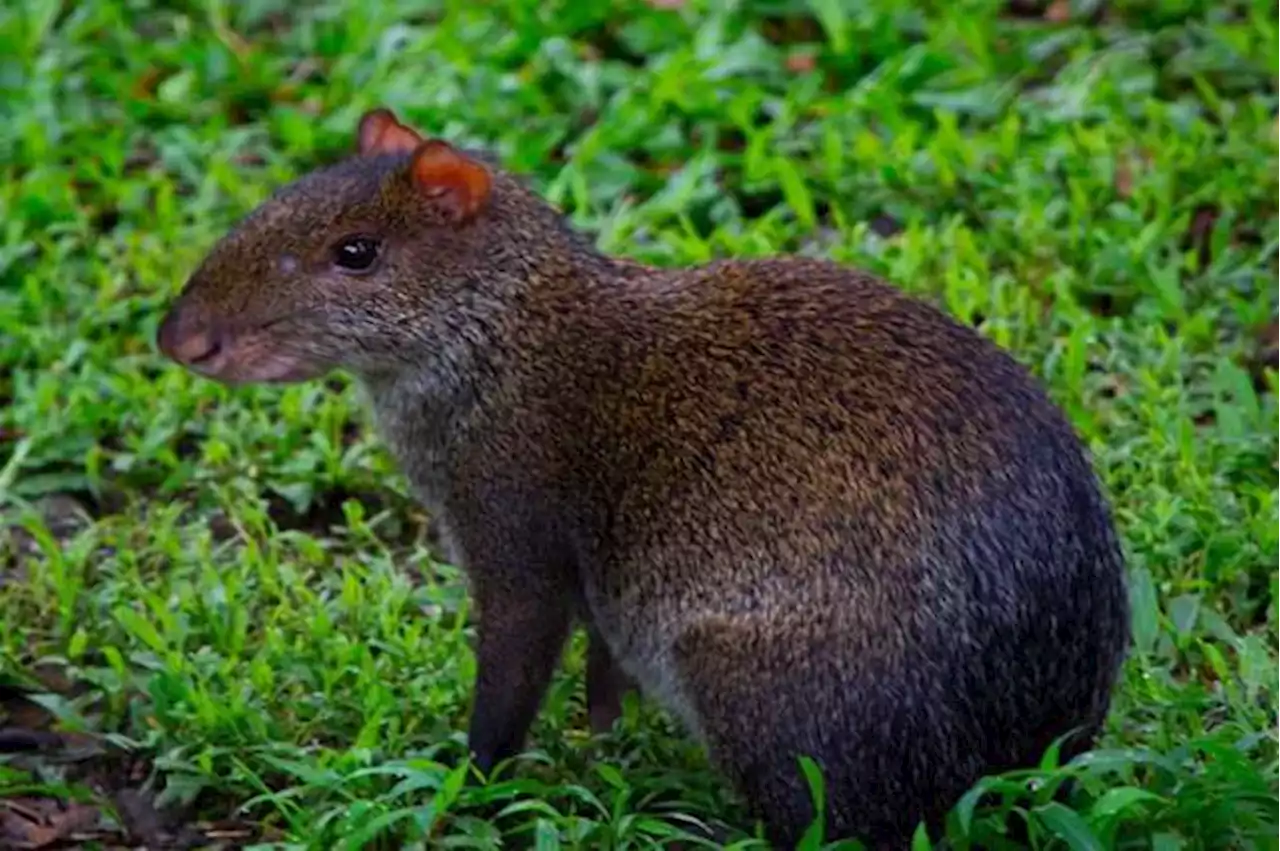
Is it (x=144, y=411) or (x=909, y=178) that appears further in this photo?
(x=909, y=178)

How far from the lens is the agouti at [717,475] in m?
5.00

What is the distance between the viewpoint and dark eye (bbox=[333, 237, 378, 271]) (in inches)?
219

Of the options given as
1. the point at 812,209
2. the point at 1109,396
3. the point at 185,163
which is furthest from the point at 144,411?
the point at 1109,396

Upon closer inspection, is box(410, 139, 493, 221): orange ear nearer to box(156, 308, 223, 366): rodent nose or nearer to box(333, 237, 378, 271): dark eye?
box(333, 237, 378, 271): dark eye

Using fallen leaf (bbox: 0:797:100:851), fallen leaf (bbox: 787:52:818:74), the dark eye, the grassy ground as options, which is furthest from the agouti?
fallen leaf (bbox: 787:52:818:74)

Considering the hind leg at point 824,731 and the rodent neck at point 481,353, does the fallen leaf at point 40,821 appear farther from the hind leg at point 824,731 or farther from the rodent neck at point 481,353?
the hind leg at point 824,731

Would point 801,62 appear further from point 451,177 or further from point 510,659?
point 510,659

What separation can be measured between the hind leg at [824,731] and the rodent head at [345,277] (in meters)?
0.96

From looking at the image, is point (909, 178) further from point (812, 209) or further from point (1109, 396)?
point (1109, 396)

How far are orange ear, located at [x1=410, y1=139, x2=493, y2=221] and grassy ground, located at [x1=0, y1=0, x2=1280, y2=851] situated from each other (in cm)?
101

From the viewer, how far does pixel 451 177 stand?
221 inches

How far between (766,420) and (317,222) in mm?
1027

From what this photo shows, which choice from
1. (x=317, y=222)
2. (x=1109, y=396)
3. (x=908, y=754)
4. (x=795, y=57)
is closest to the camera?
Result: (x=908, y=754)

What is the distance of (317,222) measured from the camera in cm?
559
